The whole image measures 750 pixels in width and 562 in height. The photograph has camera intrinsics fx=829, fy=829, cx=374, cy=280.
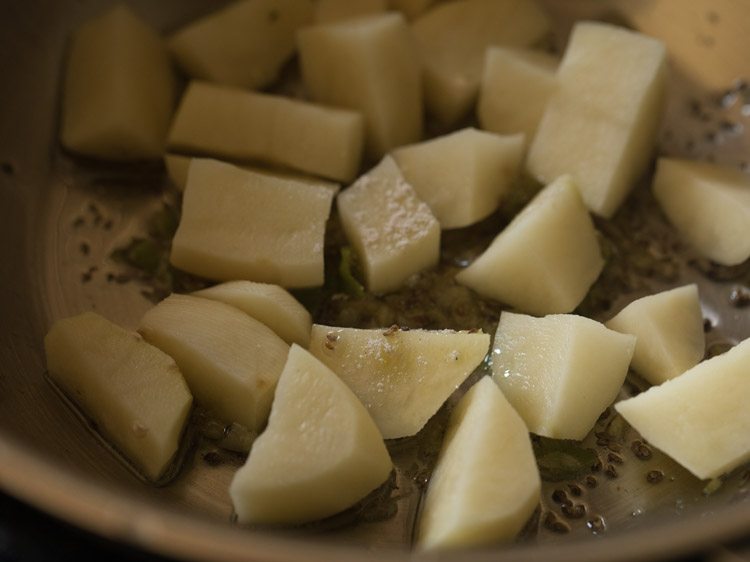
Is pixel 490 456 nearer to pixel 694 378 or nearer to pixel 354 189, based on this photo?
pixel 694 378

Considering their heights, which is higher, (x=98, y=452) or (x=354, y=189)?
(x=354, y=189)

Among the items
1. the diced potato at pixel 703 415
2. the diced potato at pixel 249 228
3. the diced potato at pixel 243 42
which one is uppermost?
the diced potato at pixel 243 42

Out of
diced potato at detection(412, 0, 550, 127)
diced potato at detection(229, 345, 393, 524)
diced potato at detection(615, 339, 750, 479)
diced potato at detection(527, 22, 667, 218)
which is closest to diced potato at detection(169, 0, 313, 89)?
diced potato at detection(412, 0, 550, 127)

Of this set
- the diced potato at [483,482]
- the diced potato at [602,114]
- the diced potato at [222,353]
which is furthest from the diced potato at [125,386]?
the diced potato at [602,114]

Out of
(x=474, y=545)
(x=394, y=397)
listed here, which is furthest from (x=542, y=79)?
(x=474, y=545)

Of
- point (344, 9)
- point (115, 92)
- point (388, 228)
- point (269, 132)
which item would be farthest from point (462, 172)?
point (115, 92)

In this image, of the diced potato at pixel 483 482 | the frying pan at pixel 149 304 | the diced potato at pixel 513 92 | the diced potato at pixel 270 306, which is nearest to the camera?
the frying pan at pixel 149 304

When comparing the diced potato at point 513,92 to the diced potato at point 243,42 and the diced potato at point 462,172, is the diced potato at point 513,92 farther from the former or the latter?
the diced potato at point 243,42
